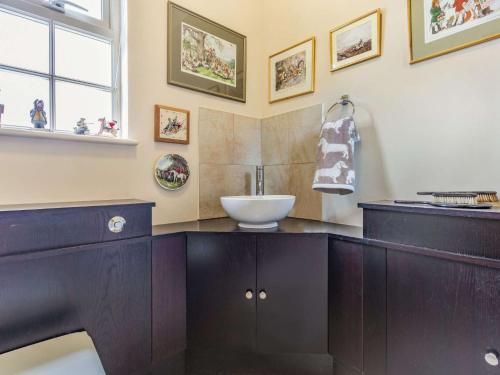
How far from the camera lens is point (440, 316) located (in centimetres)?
97

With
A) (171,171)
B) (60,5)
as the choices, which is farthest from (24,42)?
(171,171)

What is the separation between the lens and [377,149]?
1456 mm

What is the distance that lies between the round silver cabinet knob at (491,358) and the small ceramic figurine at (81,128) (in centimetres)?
179

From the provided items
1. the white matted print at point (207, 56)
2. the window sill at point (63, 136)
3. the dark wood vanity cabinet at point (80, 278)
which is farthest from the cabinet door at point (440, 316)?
the white matted print at point (207, 56)

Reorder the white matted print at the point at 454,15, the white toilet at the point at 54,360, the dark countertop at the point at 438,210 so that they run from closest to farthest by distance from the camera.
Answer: the white toilet at the point at 54,360
the dark countertop at the point at 438,210
the white matted print at the point at 454,15

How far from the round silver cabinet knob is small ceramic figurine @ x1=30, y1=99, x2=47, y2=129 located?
6.23 ft

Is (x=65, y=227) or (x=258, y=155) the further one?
(x=258, y=155)

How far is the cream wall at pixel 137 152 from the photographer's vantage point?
119 centimetres

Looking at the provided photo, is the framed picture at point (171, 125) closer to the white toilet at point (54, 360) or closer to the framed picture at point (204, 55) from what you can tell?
the framed picture at point (204, 55)

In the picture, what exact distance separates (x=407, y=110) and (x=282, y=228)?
84 cm

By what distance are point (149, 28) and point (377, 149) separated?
4.59ft

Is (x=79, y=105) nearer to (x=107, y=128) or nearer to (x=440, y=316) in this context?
(x=107, y=128)

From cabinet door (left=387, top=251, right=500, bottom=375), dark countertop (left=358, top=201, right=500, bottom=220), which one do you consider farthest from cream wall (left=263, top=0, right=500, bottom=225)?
cabinet door (left=387, top=251, right=500, bottom=375)

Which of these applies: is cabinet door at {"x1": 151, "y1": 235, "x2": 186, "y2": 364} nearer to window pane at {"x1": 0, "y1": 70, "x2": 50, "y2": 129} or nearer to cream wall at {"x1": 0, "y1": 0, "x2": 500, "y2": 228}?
cream wall at {"x1": 0, "y1": 0, "x2": 500, "y2": 228}
